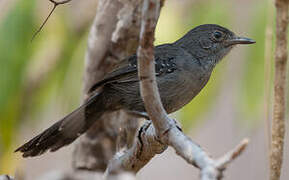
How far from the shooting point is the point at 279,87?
2.66m

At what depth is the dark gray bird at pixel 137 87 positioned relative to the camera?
4430 millimetres

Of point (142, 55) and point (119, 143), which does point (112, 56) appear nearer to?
point (119, 143)

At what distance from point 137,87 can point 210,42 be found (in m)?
0.96

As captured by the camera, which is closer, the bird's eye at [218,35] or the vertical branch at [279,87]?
the vertical branch at [279,87]

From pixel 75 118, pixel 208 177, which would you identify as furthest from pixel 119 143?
pixel 208 177

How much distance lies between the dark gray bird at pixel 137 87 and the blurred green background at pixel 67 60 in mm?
127

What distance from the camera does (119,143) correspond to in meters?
4.64

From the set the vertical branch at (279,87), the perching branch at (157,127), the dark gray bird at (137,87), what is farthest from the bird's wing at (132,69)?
the vertical branch at (279,87)

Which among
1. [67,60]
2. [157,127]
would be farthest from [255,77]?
[67,60]

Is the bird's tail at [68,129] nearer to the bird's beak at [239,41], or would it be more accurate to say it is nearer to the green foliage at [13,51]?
the green foliage at [13,51]

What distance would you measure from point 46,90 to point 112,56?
76 cm

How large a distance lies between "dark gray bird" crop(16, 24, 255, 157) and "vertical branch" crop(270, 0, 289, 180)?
5.73 feet

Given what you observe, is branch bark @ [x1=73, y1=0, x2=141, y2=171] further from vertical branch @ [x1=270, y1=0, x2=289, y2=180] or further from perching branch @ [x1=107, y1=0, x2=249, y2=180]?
vertical branch @ [x1=270, y1=0, x2=289, y2=180]

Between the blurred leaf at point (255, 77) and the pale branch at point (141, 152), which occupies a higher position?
the blurred leaf at point (255, 77)
